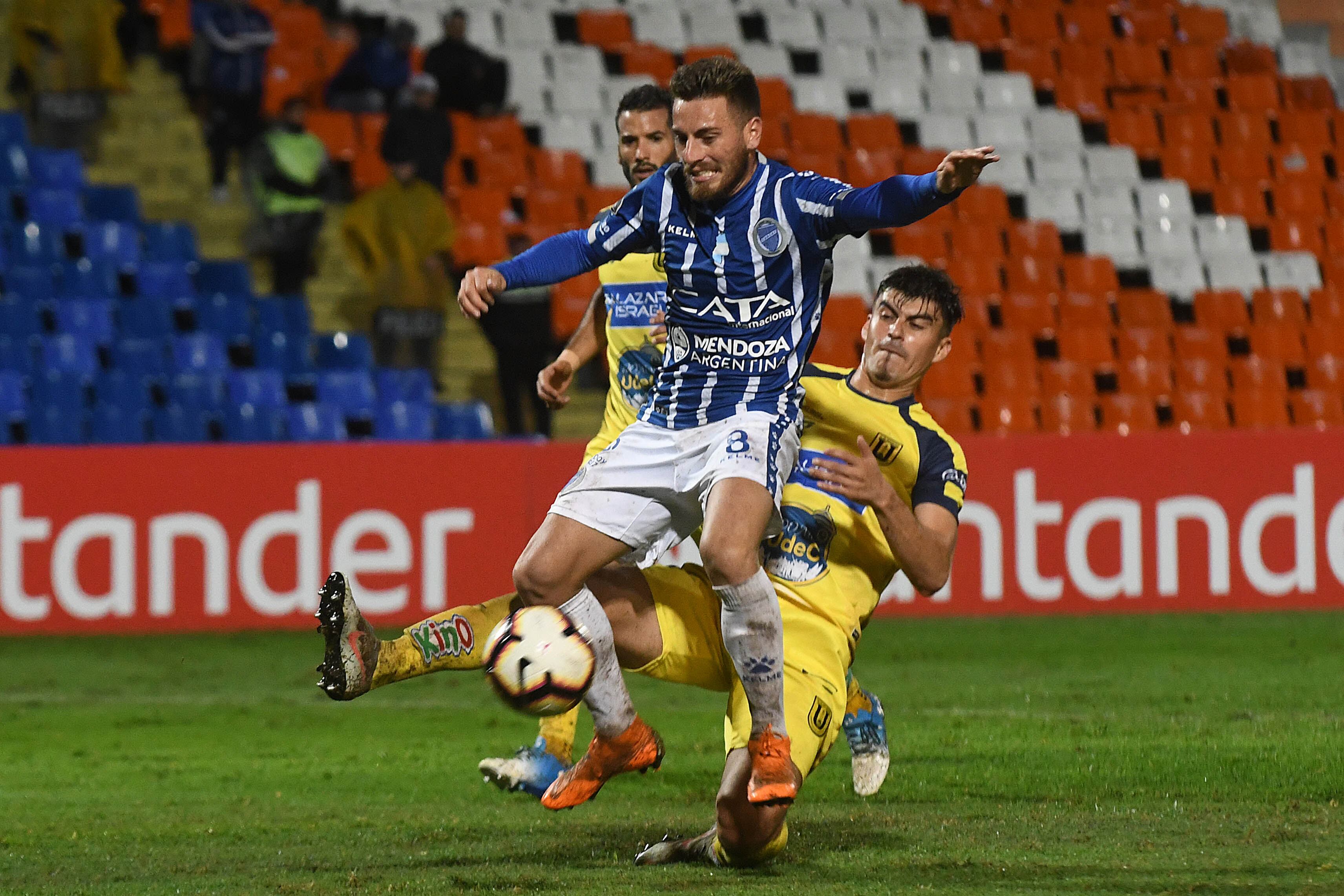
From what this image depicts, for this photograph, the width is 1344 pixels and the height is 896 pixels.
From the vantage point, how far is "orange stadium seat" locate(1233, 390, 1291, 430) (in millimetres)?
13633

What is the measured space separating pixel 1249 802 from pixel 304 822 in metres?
2.80

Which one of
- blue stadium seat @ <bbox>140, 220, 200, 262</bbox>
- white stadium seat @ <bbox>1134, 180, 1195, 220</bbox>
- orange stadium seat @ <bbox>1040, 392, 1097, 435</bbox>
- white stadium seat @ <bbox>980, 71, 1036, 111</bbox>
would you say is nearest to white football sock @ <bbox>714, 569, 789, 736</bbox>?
blue stadium seat @ <bbox>140, 220, 200, 262</bbox>

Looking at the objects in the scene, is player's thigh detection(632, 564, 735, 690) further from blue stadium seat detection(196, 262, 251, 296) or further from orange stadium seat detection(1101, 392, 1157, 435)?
orange stadium seat detection(1101, 392, 1157, 435)

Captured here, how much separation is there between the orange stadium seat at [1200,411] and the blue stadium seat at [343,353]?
6.04 m

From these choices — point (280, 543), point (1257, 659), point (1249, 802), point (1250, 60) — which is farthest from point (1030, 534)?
point (1250, 60)

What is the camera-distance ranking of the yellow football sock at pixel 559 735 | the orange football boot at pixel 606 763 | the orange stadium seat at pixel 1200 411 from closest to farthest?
1. the orange football boot at pixel 606 763
2. the yellow football sock at pixel 559 735
3. the orange stadium seat at pixel 1200 411

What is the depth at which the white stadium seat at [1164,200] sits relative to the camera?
50.4 ft

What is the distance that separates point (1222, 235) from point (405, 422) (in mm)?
7472

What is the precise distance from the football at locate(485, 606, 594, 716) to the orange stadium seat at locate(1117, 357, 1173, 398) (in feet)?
32.5

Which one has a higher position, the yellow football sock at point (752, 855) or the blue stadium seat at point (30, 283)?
the blue stadium seat at point (30, 283)

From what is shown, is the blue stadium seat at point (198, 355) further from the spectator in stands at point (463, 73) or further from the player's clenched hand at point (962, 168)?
the player's clenched hand at point (962, 168)

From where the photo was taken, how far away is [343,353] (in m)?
12.2

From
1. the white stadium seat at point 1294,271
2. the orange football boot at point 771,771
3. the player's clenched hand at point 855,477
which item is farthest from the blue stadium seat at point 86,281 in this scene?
the white stadium seat at point 1294,271

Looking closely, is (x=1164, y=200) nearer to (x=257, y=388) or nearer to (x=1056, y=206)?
(x=1056, y=206)
